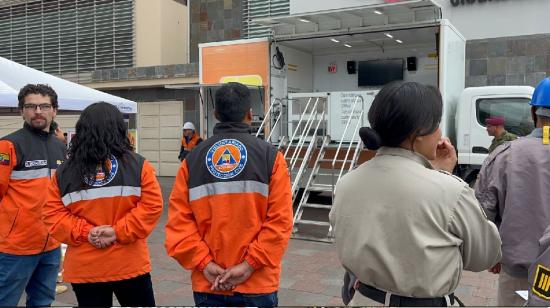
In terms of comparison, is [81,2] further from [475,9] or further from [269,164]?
[269,164]

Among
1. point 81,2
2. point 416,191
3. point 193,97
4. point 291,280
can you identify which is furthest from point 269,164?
point 81,2

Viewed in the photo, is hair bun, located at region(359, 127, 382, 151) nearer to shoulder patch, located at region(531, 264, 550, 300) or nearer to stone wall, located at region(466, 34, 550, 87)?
shoulder patch, located at region(531, 264, 550, 300)

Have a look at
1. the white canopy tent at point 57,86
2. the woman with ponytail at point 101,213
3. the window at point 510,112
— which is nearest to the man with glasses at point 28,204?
the woman with ponytail at point 101,213

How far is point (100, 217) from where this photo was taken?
8.84ft

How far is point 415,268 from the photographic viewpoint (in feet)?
5.32

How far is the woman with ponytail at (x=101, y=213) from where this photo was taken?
2672mm

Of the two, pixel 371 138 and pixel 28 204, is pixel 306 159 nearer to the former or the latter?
pixel 28 204

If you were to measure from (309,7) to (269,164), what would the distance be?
11.0 metres

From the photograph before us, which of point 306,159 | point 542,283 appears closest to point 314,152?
point 306,159

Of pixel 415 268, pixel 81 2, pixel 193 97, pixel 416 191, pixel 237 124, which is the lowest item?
pixel 415 268

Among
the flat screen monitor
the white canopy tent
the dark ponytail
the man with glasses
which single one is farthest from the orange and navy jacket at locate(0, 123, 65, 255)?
the flat screen monitor

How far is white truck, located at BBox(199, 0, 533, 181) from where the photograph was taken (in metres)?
8.12

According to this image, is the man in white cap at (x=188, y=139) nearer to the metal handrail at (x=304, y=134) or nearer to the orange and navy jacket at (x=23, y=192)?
the metal handrail at (x=304, y=134)

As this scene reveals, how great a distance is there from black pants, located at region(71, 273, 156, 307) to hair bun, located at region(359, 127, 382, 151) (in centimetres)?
160
